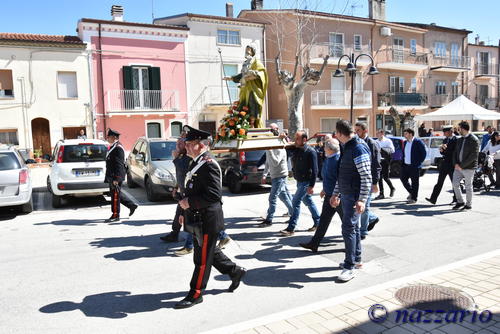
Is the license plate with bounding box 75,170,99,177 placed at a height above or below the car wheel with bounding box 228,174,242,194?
above

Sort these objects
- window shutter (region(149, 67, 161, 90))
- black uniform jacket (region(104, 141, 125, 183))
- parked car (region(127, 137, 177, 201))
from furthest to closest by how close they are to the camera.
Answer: window shutter (region(149, 67, 161, 90))
parked car (region(127, 137, 177, 201))
black uniform jacket (region(104, 141, 125, 183))

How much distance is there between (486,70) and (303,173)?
3915 cm

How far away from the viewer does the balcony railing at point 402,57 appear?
31.2 metres

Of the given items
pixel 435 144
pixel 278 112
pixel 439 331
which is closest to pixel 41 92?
pixel 278 112

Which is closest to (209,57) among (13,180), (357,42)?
(357,42)

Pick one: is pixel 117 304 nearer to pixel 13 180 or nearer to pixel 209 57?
pixel 13 180

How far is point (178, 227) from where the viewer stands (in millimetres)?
6570

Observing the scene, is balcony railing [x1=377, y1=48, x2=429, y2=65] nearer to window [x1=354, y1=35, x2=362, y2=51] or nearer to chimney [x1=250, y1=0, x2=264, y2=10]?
window [x1=354, y1=35, x2=362, y2=51]

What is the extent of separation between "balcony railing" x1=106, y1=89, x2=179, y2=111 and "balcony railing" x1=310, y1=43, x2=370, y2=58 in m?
10.6

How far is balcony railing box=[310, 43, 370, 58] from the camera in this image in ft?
92.0

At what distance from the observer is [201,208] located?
4.09 m

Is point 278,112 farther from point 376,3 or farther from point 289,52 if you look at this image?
point 376,3

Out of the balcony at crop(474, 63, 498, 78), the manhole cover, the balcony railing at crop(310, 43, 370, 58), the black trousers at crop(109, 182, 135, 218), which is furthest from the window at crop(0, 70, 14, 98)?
the balcony at crop(474, 63, 498, 78)

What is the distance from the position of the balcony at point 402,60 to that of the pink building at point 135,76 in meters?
16.0
